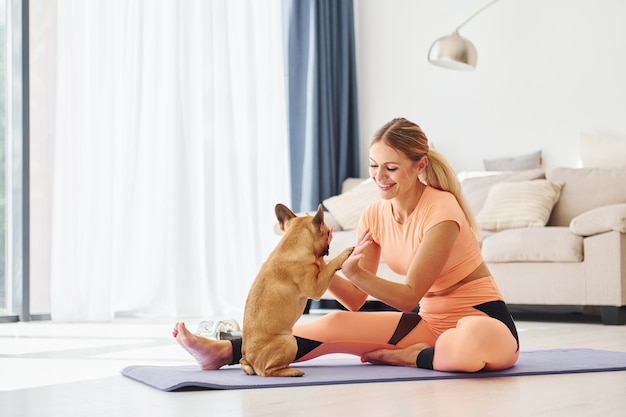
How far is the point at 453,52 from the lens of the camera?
5164mm

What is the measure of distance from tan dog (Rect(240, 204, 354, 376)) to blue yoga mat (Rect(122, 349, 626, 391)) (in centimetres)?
5

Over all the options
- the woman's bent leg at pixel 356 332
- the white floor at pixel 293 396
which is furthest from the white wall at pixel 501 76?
the white floor at pixel 293 396

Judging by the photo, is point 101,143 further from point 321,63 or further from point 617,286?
point 617,286

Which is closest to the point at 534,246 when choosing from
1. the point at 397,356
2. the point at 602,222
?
the point at 602,222

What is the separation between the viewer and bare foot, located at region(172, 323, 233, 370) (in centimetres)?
216

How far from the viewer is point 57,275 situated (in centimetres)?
454

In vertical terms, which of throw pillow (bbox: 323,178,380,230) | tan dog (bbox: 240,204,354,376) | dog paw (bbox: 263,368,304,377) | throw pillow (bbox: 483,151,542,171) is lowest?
dog paw (bbox: 263,368,304,377)

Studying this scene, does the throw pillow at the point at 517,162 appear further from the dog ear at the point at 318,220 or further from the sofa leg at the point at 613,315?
the dog ear at the point at 318,220

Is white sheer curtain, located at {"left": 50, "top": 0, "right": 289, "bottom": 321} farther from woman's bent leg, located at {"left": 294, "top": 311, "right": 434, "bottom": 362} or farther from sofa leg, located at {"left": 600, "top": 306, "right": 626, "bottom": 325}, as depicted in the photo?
woman's bent leg, located at {"left": 294, "top": 311, "right": 434, "bottom": 362}

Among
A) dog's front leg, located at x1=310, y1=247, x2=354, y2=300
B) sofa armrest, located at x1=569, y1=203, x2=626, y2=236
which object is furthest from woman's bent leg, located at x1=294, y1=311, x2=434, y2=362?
sofa armrest, located at x1=569, y1=203, x2=626, y2=236

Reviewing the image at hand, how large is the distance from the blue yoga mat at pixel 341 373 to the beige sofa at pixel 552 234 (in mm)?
1469

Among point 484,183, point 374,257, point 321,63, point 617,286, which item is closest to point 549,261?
point 617,286

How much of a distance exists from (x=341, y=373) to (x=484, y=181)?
3.05 metres

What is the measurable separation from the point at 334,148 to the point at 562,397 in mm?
4273
